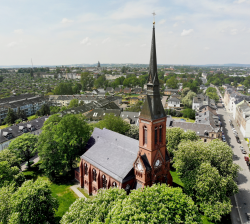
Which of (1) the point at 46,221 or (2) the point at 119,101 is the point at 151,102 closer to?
(1) the point at 46,221

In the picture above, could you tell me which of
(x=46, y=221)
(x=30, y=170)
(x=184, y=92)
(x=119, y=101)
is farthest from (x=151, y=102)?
(x=184, y=92)

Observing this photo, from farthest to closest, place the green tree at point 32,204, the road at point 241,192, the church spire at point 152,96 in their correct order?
the road at point 241,192
the church spire at point 152,96
the green tree at point 32,204

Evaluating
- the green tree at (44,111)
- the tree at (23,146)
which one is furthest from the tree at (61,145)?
the green tree at (44,111)

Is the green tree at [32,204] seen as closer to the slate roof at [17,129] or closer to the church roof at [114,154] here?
the church roof at [114,154]

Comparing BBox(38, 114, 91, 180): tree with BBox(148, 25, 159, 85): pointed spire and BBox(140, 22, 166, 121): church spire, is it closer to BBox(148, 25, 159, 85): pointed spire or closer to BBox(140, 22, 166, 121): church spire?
BBox(140, 22, 166, 121): church spire

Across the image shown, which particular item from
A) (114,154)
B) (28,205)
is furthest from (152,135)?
(28,205)
